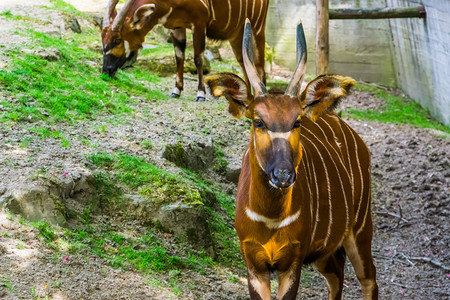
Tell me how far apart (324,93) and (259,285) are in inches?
44.3

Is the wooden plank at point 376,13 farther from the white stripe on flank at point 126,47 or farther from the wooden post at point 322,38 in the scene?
the white stripe on flank at point 126,47

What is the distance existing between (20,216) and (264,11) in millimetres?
5725

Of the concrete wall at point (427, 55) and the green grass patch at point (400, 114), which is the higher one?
the concrete wall at point (427, 55)

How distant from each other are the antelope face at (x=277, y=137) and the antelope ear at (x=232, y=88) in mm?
120

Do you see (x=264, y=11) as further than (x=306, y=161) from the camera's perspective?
Yes

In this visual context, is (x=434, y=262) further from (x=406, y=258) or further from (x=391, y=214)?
(x=391, y=214)

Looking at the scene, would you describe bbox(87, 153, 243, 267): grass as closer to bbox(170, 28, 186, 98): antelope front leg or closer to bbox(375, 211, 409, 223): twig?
bbox(375, 211, 409, 223): twig

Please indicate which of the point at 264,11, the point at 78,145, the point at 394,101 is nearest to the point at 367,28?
the point at 394,101

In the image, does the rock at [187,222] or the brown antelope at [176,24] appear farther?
the brown antelope at [176,24]

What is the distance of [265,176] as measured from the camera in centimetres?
349

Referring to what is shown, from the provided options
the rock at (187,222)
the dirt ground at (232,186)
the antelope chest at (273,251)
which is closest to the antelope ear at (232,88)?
the antelope chest at (273,251)

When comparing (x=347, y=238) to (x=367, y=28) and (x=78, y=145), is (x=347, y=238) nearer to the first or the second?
(x=78, y=145)

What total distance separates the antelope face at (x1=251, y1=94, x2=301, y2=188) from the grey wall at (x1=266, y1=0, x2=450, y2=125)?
6.31 metres

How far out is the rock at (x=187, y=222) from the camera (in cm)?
513
